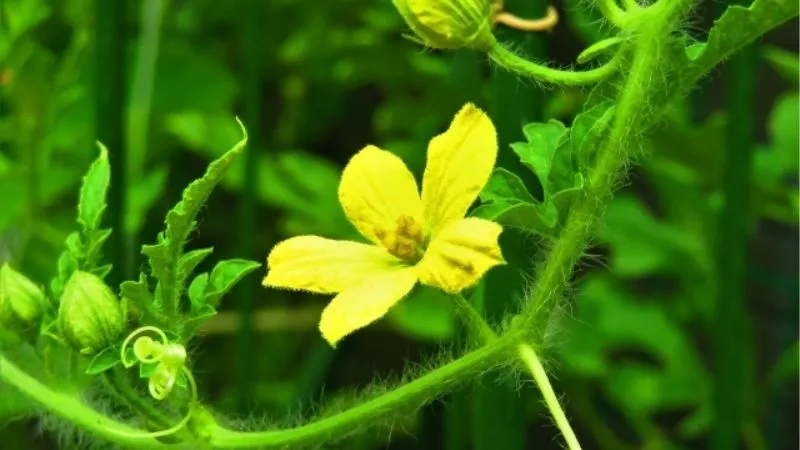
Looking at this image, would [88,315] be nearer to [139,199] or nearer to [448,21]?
[448,21]

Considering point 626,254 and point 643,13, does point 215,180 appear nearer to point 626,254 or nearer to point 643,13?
point 643,13

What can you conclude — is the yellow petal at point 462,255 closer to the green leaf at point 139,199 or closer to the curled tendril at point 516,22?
the curled tendril at point 516,22

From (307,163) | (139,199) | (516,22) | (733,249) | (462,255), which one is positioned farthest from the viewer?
(307,163)

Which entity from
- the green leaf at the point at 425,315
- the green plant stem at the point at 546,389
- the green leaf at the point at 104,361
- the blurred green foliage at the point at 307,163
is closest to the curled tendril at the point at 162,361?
the green leaf at the point at 104,361

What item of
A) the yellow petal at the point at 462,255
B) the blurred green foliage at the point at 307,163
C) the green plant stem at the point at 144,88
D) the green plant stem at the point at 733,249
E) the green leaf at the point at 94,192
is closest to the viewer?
the yellow petal at the point at 462,255

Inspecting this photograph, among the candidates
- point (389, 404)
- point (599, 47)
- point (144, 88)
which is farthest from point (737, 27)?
point (144, 88)

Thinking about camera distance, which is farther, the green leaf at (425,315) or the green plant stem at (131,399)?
the green leaf at (425,315)

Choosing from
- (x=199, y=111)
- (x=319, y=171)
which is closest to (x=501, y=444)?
(x=319, y=171)
